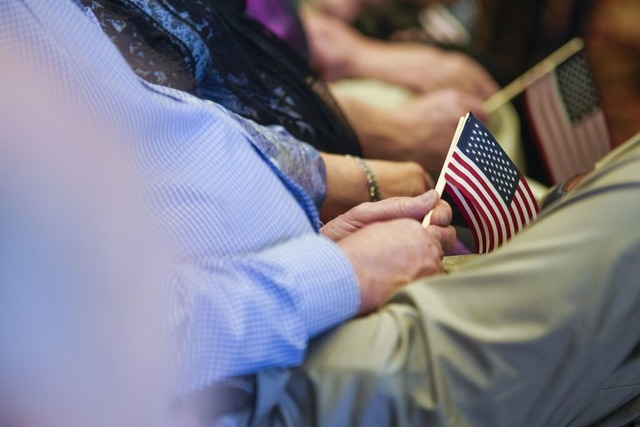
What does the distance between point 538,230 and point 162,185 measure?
0.28 metres

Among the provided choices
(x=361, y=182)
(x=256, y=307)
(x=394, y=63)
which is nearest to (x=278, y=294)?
(x=256, y=307)

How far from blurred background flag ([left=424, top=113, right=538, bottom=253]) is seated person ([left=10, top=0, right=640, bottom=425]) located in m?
0.11

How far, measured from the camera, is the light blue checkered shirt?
558 millimetres

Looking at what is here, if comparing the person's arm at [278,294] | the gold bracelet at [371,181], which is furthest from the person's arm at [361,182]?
the person's arm at [278,294]

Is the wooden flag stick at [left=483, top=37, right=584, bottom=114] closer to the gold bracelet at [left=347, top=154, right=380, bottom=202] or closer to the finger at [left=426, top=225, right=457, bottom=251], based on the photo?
the gold bracelet at [left=347, top=154, right=380, bottom=202]

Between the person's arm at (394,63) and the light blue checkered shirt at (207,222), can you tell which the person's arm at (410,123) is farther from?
the light blue checkered shirt at (207,222)

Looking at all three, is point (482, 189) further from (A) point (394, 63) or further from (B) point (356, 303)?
(A) point (394, 63)

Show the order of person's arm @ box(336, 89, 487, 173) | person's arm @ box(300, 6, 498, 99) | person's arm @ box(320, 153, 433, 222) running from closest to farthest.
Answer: person's arm @ box(320, 153, 433, 222)
person's arm @ box(336, 89, 487, 173)
person's arm @ box(300, 6, 498, 99)

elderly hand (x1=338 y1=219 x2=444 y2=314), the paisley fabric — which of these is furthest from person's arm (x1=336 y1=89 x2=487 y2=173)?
elderly hand (x1=338 y1=219 x2=444 y2=314)

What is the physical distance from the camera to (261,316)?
1.87 feet

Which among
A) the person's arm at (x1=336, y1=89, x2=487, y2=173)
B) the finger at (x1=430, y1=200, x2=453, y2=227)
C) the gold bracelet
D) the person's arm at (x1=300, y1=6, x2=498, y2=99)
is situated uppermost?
the finger at (x1=430, y1=200, x2=453, y2=227)

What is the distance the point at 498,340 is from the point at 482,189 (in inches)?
7.8

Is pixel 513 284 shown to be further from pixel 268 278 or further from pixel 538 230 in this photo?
pixel 268 278

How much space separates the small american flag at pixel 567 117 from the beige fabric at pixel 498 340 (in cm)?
57
